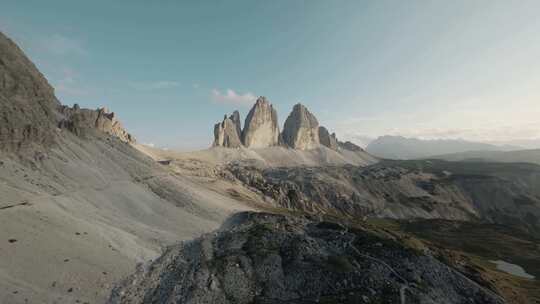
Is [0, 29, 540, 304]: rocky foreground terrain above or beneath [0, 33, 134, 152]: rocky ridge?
beneath

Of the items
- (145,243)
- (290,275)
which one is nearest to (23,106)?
(145,243)

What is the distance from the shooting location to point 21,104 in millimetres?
66938

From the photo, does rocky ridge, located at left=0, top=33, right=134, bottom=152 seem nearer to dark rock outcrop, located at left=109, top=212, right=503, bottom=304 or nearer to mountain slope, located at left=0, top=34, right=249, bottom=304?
mountain slope, located at left=0, top=34, right=249, bottom=304

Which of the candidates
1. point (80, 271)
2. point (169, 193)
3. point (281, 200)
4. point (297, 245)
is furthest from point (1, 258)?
point (281, 200)

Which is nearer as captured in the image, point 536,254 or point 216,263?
point 216,263

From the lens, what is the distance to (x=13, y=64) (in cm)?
7025

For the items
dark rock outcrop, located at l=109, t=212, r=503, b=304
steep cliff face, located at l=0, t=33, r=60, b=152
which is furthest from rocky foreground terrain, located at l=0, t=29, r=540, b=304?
steep cliff face, located at l=0, t=33, r=60, b=152

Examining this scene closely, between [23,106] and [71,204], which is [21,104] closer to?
[23,106]

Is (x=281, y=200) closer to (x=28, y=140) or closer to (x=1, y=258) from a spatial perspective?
(x=28, y=140)

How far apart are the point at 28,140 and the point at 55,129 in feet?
43.9

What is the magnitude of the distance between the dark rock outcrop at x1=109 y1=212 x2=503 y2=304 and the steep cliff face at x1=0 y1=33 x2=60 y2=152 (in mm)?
44367

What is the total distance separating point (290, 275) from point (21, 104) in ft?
236

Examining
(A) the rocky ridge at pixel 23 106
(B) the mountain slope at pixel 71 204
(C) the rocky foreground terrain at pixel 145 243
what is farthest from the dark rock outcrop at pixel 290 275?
(A) the rocky ridge at pixel 23 106

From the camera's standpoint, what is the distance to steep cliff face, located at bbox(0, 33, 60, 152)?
59719 mm
